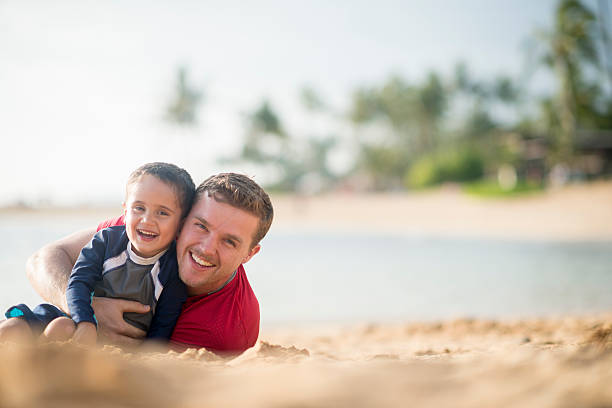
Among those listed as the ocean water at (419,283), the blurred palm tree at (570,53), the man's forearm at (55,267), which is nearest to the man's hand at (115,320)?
the man's forearm at (55,267)

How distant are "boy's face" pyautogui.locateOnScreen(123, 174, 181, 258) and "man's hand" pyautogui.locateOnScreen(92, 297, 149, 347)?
289 mm

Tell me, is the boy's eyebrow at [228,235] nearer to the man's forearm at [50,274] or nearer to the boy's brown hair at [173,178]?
the boy's brown hair at [173,178]

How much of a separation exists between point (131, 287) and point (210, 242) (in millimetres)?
499

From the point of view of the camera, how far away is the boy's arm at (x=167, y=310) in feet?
7.71

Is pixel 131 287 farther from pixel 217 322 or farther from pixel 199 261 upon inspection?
pixel 217 322

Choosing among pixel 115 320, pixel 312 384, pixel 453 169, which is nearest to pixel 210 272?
→ pixel 115 320

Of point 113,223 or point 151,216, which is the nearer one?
point 151,216

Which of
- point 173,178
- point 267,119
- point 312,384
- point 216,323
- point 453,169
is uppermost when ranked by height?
point 267,119

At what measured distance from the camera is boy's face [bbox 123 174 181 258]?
2342mm

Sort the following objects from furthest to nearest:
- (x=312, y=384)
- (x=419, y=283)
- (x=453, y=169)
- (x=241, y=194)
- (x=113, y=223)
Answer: (x=453, y=169) → (x=419, y=283) → (x=113, y=223) → (x=241, y=194) → (x=312, y=384)

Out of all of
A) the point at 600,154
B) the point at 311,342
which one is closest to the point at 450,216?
the point at 600,154

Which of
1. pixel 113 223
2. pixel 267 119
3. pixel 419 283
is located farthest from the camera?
pixel 267 119

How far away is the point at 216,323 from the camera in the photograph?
7.94ft

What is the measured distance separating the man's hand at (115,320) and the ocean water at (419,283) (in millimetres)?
1893
